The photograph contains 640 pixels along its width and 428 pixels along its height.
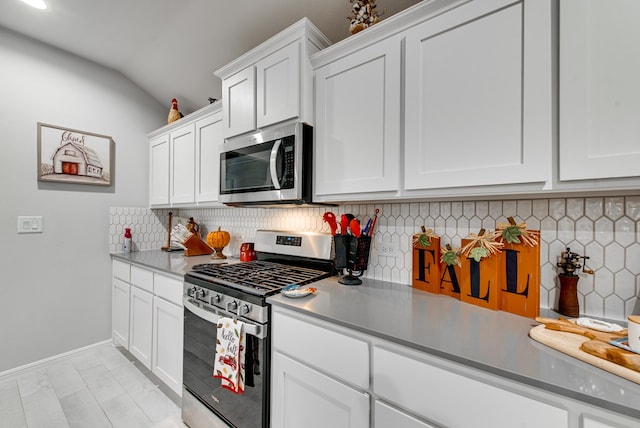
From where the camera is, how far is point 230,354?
130cm

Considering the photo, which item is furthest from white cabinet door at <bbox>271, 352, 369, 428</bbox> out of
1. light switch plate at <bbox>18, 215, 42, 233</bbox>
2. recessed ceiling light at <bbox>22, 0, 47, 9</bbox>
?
recessed ceiling light at <bbox>22, 0, 47, 9</bbox>

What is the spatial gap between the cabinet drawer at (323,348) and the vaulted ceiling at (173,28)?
1.81 m

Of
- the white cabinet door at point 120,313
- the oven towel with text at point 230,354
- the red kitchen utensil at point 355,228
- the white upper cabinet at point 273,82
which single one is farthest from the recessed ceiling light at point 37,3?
the red kitchen utensil at point 355,228

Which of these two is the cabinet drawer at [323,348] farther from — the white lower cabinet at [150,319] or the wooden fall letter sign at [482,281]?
the white lower cabinet at [150,319]

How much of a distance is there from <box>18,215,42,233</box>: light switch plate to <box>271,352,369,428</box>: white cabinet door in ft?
8.08

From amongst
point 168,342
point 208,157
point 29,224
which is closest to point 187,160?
point 208,157

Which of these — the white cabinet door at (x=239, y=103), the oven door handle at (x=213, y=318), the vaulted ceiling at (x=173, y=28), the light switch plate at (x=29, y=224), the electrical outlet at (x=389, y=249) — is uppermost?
Answer: the vaulted ceiling at (x=173, y=28)

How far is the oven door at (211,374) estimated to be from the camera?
122cm

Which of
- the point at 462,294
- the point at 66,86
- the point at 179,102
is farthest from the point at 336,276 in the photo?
the point at 66,86

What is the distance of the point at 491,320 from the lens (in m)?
1.00

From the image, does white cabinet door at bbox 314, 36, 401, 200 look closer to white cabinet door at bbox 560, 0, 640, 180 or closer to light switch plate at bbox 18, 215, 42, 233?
white cabinet door at bbox 560, 0, 640, 180

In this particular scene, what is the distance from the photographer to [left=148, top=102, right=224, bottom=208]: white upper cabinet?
2.14 meters

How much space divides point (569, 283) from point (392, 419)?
863mm

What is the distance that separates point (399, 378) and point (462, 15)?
1.36 m
